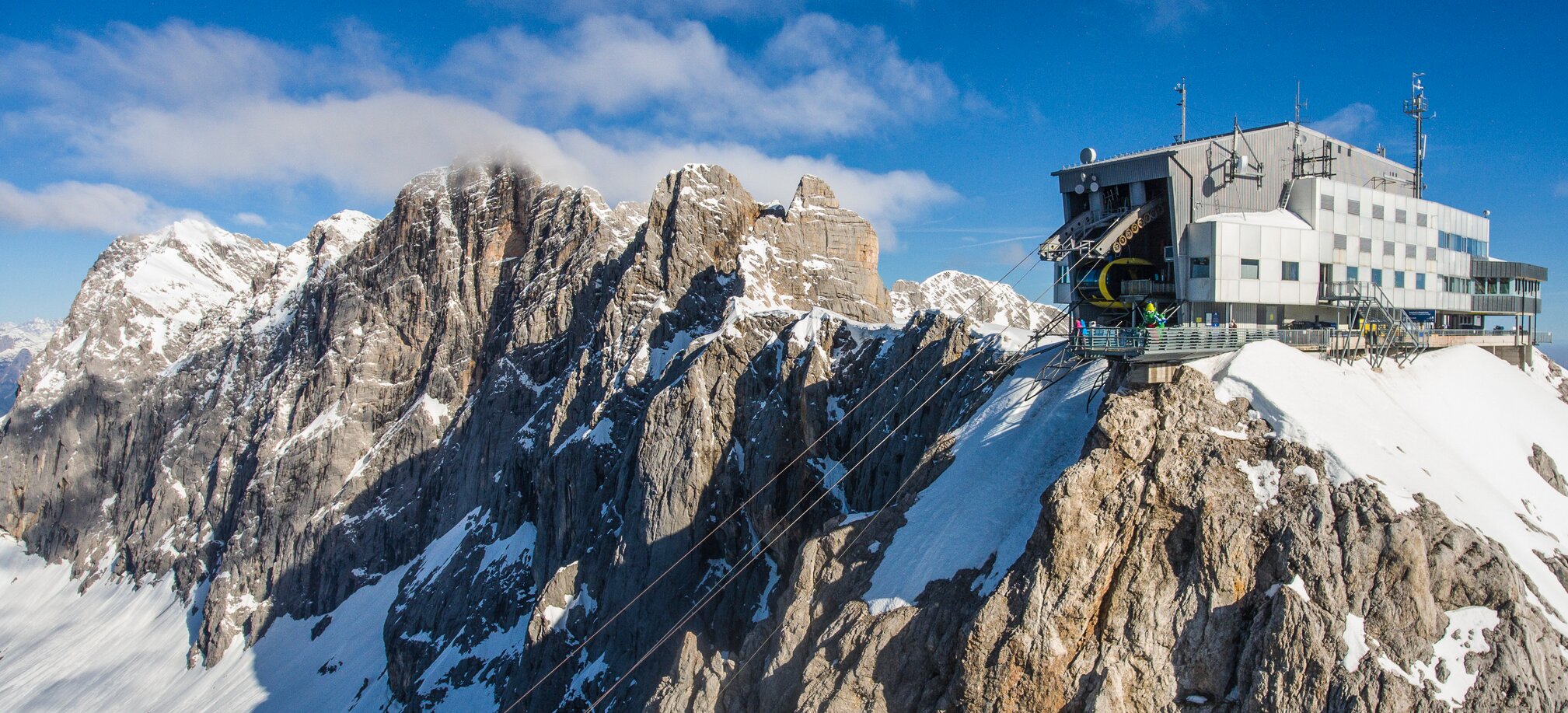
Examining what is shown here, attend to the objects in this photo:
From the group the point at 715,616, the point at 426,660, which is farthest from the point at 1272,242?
the point at 426,660

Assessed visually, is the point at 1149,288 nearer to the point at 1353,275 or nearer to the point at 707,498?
the point at 1353,275

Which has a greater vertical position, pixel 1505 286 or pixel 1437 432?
pixel 1505 286

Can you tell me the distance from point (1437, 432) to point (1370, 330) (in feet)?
13.1

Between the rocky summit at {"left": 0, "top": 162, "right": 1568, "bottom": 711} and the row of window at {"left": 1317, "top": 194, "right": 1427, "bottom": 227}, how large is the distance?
15.9 ft

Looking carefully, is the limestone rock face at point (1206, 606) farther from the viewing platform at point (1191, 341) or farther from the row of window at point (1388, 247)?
the row of window at point (1388, 247)

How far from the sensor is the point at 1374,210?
29094 millimetres

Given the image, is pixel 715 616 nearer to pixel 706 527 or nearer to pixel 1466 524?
pixel 706 527

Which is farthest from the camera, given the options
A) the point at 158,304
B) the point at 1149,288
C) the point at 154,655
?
the point at 158,304

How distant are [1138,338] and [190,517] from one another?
139 m

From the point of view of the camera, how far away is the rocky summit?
16.9m

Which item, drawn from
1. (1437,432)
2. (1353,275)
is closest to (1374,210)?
(1353,275)

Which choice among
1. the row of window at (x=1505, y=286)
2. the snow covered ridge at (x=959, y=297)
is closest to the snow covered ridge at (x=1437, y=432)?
the row of window at (x=1505, y=286)

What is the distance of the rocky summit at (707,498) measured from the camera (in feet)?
55.6

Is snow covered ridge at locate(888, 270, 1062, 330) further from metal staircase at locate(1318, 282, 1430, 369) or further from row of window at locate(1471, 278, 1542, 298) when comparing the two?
metal staircase at locate(1318, 282, 1430, 369)
